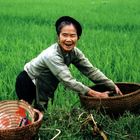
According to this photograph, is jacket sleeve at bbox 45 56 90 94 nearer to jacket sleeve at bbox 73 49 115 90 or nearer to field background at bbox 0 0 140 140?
field background at bbox 0 0 140 140

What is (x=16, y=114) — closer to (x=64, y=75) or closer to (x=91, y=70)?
(x=64, y=75)

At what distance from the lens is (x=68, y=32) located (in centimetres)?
319

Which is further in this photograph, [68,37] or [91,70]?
[91,70]

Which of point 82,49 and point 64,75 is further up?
point 64,75

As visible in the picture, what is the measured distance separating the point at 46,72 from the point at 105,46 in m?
2.67

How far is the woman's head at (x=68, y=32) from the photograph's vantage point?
3195 millimetres

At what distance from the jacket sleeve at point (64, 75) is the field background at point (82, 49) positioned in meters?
0.12

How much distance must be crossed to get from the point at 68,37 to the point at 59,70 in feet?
0.81

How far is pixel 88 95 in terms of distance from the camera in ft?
10.6

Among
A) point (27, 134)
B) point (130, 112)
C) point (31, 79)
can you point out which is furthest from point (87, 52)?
point (27, 134)

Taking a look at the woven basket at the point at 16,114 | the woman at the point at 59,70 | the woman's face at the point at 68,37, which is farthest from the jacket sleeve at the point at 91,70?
the woven basket at the point at 16,114

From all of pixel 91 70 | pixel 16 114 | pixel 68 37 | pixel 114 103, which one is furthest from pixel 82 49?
pixel 16 114

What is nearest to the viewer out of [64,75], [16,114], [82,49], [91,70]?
[16,114]

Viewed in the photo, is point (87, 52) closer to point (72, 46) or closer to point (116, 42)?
point (116, 42)
